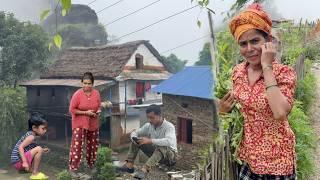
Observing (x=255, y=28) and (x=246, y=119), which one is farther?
(x=246, y=119)

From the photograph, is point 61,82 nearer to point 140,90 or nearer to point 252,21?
point 140,90

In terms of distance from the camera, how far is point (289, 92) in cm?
177

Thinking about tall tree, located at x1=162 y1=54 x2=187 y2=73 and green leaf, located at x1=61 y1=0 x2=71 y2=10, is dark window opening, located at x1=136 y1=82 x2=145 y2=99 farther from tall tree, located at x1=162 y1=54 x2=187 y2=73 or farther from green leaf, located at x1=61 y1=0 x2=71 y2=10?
green leaf, located at x1=61 y1=0 x2=71 y2=10

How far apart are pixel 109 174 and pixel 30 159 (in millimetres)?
10307

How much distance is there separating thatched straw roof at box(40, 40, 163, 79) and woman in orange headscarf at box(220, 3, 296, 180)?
67.9ft

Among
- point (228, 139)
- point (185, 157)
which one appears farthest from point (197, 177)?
point (185, 157)

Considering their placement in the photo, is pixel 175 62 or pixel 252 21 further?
pixel 175 62

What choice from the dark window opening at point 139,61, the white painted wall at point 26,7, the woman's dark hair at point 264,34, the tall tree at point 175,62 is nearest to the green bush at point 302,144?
the woman's dark hair at point 264,34

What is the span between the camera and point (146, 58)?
82.9 feet

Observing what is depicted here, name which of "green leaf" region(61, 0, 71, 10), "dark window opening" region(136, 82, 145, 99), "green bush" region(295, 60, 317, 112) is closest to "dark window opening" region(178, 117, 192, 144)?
"dark window opening" region(136, 82, 145, 99)

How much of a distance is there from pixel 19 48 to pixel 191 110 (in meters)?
14.7

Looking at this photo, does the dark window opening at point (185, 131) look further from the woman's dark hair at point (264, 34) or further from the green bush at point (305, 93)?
the woman's dark hair at point (264, 34)

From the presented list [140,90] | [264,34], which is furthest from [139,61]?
[264,34]

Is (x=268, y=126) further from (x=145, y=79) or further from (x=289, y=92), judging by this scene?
(x=145, y=79)
